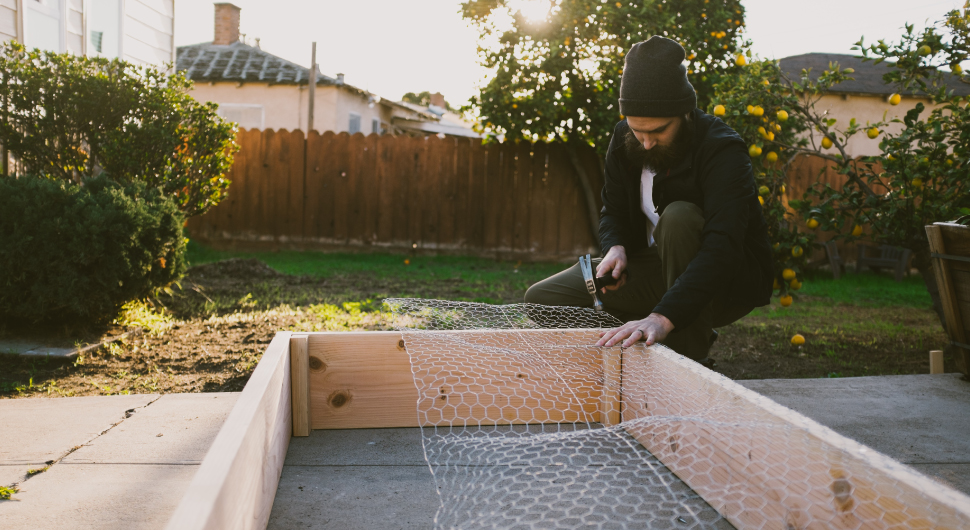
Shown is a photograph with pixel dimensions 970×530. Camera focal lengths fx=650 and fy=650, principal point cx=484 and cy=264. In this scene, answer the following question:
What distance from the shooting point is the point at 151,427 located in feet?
7.07

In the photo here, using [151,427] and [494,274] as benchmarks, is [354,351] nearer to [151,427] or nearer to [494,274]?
[151,427]

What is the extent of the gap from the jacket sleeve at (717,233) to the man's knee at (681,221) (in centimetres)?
4

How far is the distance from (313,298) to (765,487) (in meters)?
4.03

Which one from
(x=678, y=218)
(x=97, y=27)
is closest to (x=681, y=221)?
(x=678, y=218)

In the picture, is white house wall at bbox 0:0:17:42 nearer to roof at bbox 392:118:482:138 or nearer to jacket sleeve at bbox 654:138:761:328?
jacket sleeve at bbox 654:138:761:328

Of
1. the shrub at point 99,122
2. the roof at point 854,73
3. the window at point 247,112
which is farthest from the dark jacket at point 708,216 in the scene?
the window at point 247,112

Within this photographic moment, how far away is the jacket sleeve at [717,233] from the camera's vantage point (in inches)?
75.3

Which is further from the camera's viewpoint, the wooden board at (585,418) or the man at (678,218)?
the man at (678,218)

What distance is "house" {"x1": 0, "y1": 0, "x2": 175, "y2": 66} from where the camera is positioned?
5480mm

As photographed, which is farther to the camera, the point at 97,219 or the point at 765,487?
the point at 97,219

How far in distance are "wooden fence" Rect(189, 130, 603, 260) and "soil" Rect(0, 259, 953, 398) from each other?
3565mm

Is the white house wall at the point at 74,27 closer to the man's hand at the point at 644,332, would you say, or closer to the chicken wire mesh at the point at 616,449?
the chicken wire mesh at the point at 616,449

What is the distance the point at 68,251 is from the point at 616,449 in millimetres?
2887

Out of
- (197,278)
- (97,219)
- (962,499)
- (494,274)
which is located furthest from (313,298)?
(962,499)
